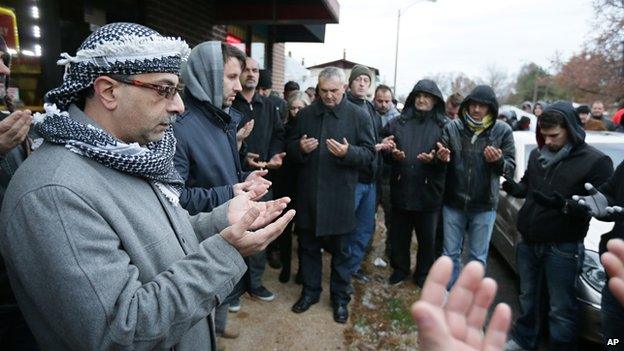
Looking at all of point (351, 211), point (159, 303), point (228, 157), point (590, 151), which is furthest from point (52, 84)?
point (590, 151)

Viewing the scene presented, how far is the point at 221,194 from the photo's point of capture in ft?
7.47

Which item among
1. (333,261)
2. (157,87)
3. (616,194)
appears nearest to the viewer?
(157,87)

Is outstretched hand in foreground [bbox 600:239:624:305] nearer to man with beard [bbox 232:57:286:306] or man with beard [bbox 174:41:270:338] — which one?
man with beard [bbox 174:41:270:338]

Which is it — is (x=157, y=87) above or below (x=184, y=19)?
below

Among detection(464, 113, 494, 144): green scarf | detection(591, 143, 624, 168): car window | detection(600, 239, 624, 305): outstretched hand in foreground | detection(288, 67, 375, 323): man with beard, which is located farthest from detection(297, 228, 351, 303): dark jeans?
detection(591, 143, 624, 168): car window

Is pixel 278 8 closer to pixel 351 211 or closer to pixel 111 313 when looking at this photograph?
pixel 351 211

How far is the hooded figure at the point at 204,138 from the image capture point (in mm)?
2281

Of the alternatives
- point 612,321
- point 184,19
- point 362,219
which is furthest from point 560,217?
point 184,19

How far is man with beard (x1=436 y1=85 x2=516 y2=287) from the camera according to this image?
154 inches

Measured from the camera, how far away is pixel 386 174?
5.42 m

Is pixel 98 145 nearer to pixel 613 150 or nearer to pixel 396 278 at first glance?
pixel 396 278

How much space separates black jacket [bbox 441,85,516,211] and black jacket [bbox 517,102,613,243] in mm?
718

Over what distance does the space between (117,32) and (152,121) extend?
0.31m

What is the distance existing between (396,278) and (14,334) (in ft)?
12.1
